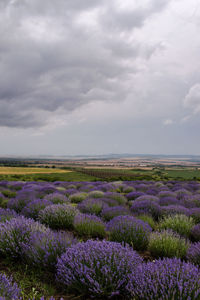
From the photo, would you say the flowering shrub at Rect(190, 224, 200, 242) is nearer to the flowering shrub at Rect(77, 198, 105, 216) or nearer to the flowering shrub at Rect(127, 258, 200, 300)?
the flowering shrub at Rect(127, 258, 200, 300)

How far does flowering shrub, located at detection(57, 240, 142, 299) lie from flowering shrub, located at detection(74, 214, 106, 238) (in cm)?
220

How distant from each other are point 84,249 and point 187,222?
397cm

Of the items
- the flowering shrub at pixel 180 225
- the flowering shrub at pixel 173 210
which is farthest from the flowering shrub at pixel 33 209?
the flowering shrub at pixel 173 210

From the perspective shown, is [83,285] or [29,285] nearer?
[83,285]

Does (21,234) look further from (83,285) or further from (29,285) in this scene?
(83,285)

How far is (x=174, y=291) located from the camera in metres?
2.10

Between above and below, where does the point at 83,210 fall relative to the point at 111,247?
below

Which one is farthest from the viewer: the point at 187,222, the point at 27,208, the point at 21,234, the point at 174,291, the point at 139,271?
the point at 27,208

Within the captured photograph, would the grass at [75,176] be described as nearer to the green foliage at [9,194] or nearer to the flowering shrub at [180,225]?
the green foliage at [9,194]

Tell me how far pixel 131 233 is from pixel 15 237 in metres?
2.37

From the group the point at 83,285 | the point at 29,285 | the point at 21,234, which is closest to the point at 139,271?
the point at 83,285

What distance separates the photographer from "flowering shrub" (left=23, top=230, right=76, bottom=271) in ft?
11.0

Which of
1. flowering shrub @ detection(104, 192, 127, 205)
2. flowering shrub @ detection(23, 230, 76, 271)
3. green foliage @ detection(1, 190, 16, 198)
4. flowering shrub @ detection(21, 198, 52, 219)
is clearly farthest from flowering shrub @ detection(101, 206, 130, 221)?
green foliage @ detection(1, 190, 16, 198)

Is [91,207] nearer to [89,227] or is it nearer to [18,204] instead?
[89,227]
